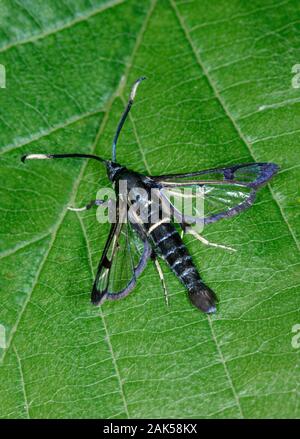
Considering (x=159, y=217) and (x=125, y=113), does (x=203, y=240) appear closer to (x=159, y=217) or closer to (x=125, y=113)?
(x=159, y=217)

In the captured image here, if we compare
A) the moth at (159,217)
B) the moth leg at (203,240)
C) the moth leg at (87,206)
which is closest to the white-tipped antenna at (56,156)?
the moth at (159,217)

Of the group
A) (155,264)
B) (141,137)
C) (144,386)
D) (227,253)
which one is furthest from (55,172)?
(144,386)

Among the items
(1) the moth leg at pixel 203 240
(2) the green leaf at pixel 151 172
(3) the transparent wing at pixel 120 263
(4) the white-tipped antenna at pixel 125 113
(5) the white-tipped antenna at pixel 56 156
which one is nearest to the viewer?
(2) the green leaf at pixel 151 172

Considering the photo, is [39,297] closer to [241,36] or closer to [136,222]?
[136,222]

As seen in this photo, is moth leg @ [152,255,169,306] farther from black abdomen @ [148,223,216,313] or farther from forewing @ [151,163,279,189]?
forewing @ [151,163,279,189]

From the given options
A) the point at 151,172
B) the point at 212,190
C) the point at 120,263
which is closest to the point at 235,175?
the point at 212,190

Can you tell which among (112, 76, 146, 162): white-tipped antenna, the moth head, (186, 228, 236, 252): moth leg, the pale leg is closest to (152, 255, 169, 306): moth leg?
the pale leg

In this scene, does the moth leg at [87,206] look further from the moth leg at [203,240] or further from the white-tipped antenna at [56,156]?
the moth leg at [203,240]
